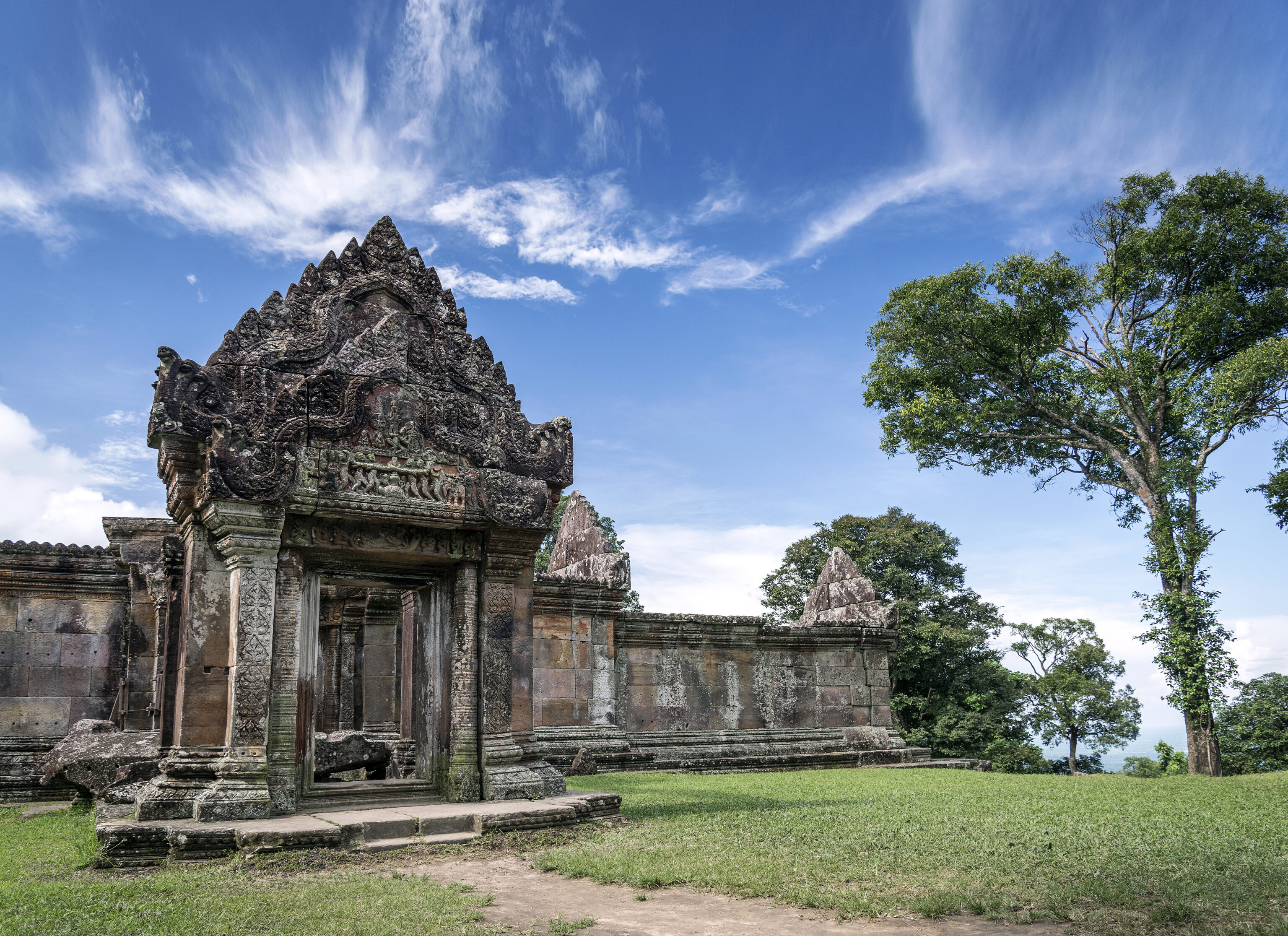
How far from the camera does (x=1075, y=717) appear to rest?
26906 millimetres

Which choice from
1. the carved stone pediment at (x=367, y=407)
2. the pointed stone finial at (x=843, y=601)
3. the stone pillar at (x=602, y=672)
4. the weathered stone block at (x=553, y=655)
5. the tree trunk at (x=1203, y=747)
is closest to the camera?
the carved stone pediment at (x=367, y=407)

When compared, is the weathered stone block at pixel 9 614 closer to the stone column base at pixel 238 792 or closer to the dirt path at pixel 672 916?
the stone column base at pixel 238 792

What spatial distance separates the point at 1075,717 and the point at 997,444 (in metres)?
10.5

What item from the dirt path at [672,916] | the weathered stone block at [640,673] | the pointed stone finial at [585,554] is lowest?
the dirt path at [672,916]

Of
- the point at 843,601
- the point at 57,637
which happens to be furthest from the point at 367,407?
the point at 843,601

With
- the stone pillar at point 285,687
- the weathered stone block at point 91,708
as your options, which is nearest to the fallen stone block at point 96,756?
the weathered stone block at point 91,708

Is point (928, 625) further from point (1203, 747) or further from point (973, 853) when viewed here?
point (973, 853)

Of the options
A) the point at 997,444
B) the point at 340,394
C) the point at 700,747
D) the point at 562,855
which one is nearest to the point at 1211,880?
the point at 562,855

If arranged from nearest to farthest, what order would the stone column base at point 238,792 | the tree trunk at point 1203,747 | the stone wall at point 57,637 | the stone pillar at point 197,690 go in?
the stone column base at point 238,792 < the stone pillar at point 197,690 < the stone wall at point 57,637 < the tree trunk at point 1203,747

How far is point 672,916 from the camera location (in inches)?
175

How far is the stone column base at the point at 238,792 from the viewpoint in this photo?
6348 millimetres

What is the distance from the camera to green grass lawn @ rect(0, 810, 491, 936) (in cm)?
422

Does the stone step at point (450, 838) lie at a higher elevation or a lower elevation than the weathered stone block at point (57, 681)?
lower

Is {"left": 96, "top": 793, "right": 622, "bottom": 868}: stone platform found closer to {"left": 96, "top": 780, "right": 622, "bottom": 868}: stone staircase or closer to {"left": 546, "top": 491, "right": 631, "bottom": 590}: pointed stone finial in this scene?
{"left": 96, "top": 780, "right": 622, "bottom": 868}: stone staircase
